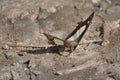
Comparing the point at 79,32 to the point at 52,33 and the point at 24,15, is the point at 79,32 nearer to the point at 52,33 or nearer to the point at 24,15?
the point at 52,33

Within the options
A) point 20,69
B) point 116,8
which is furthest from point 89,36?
point 20,69

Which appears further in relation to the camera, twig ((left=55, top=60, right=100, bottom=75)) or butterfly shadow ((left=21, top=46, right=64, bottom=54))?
butterfly shadow ((left=21, top=46, right=64, bottom=54))

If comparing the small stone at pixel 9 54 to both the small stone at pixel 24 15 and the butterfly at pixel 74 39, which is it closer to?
the butterfly at pixel 74 39

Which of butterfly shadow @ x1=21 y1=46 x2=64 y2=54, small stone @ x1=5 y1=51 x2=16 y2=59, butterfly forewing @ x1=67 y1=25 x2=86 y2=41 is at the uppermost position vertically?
butterfly forewing @ x1=67 y1=25 x2=86 y2=41

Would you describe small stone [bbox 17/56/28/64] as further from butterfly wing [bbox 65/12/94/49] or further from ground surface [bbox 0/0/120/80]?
butterfly wing [bbox 65/12/94/49]

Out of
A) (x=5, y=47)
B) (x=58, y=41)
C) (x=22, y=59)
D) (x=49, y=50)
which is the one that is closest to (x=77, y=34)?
(x=58, y=41)

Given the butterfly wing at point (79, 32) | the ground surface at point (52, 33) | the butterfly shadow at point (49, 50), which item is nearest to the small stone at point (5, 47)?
the ground surface at point (52, 33)

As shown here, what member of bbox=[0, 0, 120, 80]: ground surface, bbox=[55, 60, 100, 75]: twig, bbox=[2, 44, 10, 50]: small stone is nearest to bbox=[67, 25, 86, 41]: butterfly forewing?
bbox=[0, 0, 120, 80]: ground surface

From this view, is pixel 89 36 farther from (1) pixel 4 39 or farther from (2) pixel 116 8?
(1) pixel 4 39

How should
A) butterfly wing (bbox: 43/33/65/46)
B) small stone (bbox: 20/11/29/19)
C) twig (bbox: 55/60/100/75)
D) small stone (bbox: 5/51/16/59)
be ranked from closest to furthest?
1. twig (bbox: 55/60/100/75)
2. butterfly wing (bbox: 43/33/65/46)
3. small stone (bbox: 5/51/16/59)
4. small stone (bbox: 20/11/29/19)
